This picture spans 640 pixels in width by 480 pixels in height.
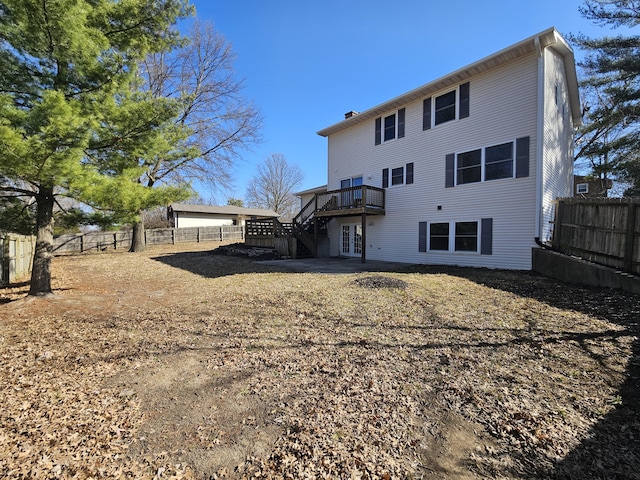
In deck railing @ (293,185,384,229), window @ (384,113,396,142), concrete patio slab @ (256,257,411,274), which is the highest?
window @ (384,113,396,142)

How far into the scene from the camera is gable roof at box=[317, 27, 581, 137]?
961 cm

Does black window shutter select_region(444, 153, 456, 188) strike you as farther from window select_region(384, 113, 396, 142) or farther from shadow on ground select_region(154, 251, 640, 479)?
shadow on ground select_region(154, 251, 640, 479)

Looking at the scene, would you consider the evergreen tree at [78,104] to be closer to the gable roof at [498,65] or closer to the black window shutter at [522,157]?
the gable roof at [498,65]

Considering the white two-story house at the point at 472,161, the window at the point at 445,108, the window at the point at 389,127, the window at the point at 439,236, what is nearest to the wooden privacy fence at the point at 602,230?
the white two-story house at the point at 472,161

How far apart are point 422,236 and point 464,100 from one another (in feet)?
17.7

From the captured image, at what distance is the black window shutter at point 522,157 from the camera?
10.1 metres

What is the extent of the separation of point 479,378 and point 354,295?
380cm

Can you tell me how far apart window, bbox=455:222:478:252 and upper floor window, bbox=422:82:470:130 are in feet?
13.5

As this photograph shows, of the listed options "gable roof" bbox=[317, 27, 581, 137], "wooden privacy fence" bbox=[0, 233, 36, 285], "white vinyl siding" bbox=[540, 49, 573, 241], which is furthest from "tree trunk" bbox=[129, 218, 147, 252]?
"white vinyl siding" bbox=[540, 49, 573, 241]

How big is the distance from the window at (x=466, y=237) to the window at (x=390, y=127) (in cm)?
492

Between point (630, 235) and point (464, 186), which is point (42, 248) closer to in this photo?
point (630, 235)

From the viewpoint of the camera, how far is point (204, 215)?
32.6 m

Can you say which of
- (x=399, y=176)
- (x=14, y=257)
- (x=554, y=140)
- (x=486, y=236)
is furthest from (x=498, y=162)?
(x=14, y=257)

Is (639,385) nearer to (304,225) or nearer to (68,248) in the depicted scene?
A: (304,225)
